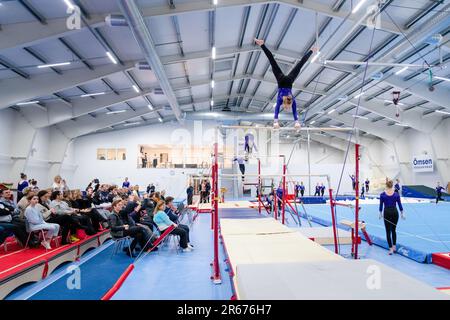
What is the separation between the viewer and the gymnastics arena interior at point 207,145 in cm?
412

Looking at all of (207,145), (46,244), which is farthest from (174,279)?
(207,145)

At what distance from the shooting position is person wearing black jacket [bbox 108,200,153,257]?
5953 millimetres

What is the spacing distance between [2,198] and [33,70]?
6166mm

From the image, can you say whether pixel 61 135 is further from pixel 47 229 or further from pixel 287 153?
pixel 287 153

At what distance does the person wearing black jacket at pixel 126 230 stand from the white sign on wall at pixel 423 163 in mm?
20565

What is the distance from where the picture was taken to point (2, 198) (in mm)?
5742

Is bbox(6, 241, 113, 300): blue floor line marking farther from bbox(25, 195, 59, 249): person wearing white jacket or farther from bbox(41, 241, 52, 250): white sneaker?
bbox(25, 195, 59, 249): person wearing white jacket

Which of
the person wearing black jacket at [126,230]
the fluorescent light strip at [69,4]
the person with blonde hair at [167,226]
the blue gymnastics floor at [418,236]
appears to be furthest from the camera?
the fluorescent light strip at [69,4]

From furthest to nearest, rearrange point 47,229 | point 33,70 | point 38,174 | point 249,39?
point 38,174 < point 249,39 < point 33,70 < point 47,229

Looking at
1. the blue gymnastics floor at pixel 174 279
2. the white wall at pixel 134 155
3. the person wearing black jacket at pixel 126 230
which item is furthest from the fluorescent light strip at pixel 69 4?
the white wall at pixel 134 155

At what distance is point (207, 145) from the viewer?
21703 mm

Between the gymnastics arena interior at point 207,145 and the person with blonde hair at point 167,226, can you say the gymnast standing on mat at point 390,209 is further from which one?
the person with blonde hair at point 167,226

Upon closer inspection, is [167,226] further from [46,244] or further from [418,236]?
[418,236]
